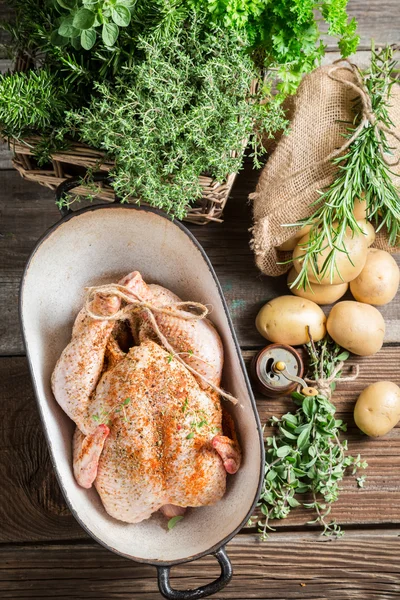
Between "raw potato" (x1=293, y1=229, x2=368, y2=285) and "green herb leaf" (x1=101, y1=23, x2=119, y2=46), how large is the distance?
23.7 inches

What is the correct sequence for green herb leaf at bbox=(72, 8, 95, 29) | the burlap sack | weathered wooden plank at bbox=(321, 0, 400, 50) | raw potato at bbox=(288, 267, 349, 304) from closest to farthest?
green herb leaf at bbox=(72, 8, 95, 29) → the burlap sack → raw potato at bbox=(288, 267, 349, 304) → weathered wooden plank at bbox=(321, 0, 400, 50)

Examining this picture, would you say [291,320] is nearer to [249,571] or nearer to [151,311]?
[151,311]

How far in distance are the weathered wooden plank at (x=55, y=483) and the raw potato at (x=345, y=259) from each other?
0.28m

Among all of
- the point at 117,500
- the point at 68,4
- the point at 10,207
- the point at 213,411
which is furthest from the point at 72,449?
the point at 68,4

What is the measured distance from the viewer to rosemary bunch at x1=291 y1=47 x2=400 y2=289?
136 cm

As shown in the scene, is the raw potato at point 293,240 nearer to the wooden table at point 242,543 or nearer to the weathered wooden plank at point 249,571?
the wooden table at point 242,543

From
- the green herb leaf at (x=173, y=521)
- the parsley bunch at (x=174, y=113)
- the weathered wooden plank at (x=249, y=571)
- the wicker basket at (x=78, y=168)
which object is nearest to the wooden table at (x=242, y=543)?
the weathered wooden plank at (x=249, y=571)

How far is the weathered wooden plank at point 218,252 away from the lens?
5.32 feet

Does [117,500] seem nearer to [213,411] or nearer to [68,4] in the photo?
[213,411]

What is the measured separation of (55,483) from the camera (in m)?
1.60

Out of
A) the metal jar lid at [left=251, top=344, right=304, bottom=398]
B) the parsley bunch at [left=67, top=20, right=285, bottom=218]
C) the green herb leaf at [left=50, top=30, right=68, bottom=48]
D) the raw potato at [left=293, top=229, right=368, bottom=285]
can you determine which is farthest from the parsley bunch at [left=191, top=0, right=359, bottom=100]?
the metal jar lid at [left=251, top=344, right=304, bottom=398]

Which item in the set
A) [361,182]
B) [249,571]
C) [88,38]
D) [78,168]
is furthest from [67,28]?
[249,571]

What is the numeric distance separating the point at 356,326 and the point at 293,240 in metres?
0.25

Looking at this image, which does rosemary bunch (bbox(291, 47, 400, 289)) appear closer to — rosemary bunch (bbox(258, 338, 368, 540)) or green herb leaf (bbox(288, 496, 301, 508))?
rosemary bunch (bbox(258, 338, 368, 540))
